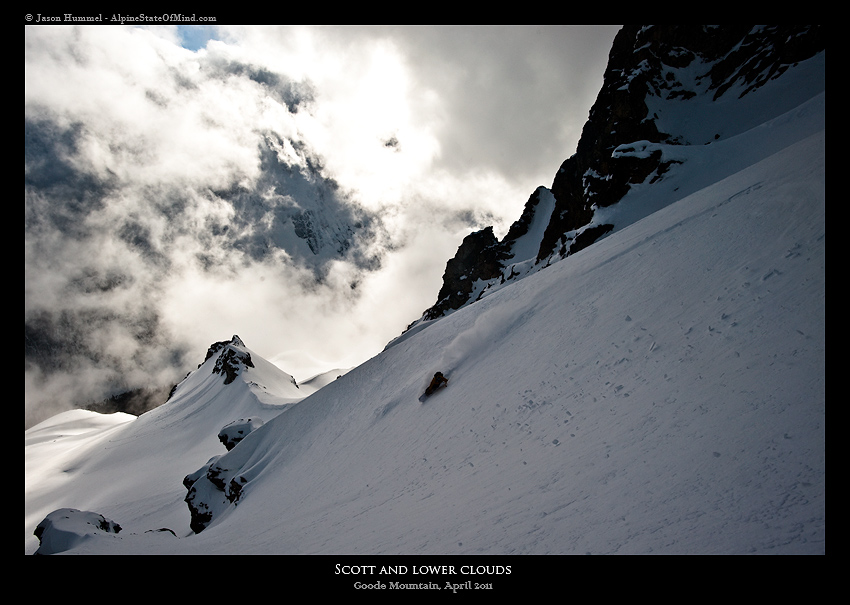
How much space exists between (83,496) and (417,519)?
47.0 m

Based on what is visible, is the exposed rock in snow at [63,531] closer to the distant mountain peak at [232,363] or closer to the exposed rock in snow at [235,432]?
the exposed rock in snow at [235,432]

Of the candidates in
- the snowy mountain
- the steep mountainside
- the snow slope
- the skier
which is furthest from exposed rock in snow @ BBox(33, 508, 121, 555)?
the steep mountainside

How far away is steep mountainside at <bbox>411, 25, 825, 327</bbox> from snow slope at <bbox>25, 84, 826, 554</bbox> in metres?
21.1

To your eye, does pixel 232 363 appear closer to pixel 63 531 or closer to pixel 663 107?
pixel 63 531

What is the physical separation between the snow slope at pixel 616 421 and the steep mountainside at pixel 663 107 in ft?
69.4

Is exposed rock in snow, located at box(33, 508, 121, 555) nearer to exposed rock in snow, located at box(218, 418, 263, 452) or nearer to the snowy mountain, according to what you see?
the snowy mountain

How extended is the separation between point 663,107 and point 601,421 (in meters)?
50.7

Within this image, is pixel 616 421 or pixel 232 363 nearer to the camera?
pixel 616 421

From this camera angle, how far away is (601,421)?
602cm

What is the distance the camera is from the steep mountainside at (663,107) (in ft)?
104

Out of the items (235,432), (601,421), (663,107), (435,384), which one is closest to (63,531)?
(235,432)
